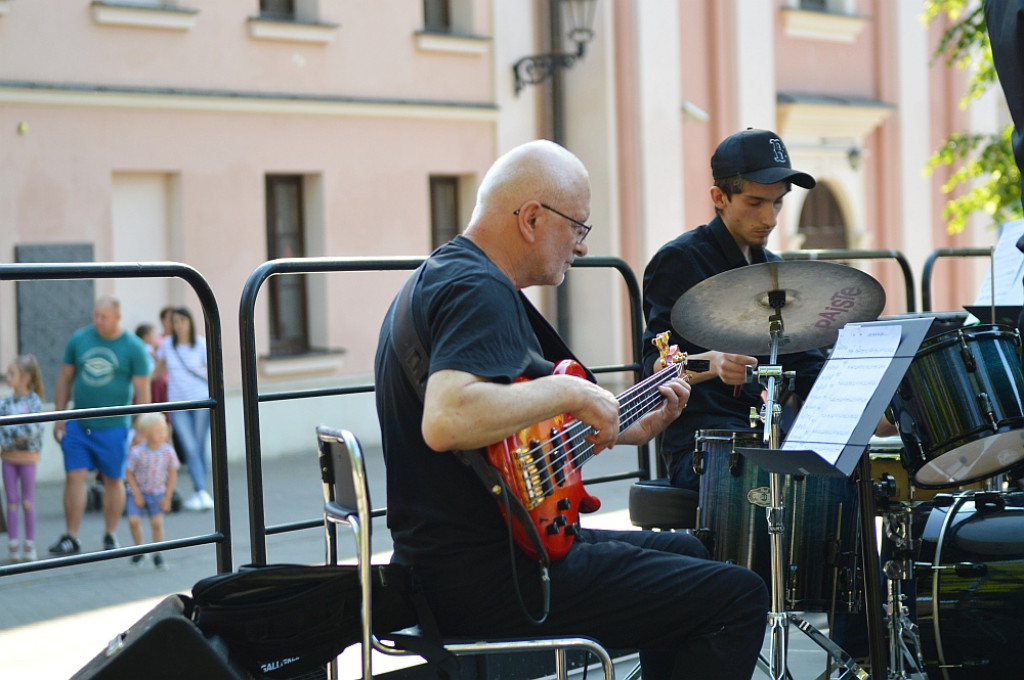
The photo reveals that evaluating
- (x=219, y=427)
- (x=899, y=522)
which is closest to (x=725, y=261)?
(x=899, y=522)

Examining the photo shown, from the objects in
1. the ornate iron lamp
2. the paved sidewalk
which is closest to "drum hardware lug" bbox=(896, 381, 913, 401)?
the paved sidewalk

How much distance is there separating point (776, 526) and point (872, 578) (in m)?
0.30

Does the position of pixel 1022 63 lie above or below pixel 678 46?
below

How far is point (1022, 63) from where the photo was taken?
351cm

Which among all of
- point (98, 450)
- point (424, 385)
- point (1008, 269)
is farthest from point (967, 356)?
point (98, 450)

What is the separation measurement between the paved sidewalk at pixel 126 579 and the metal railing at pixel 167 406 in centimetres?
101

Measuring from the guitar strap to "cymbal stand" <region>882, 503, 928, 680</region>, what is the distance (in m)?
1.59

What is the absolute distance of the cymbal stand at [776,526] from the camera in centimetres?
378

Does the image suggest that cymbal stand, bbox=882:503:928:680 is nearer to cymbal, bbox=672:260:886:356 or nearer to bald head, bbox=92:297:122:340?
cymbal, bbox=672:260:886:356

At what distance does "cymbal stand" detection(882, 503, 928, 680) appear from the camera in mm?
4281

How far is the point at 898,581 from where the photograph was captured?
14.2 feet

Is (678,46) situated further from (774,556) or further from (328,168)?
(774,556)

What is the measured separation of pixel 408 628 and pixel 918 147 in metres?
16.7

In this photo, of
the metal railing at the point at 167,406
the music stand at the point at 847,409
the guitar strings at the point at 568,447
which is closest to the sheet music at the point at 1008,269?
the music stand at the point at 847,409
